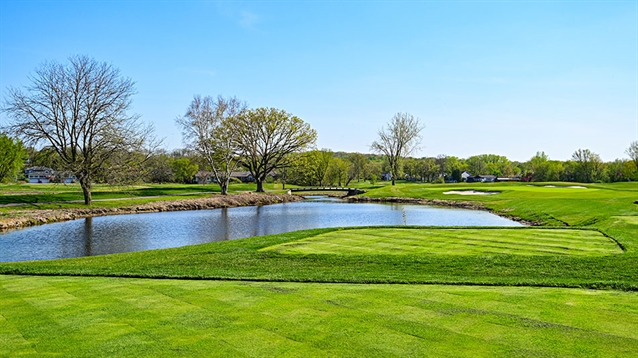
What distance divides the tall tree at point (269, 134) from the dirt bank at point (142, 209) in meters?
7.44

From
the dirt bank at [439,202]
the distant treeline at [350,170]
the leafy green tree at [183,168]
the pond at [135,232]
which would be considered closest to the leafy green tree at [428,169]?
the distant treeline at [350,170]

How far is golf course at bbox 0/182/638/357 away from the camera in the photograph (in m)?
6.32

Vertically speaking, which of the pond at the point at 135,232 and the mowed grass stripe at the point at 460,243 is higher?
the mowed grass stripe at the point at 460,243

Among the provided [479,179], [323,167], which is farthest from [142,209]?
[479,179]

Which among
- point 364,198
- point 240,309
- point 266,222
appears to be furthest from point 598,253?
point 364,198

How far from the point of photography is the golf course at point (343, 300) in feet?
20.7

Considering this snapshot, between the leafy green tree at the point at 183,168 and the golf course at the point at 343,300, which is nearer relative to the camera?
the golf course at the point at 343,300

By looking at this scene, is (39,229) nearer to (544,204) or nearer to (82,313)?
(82,313)

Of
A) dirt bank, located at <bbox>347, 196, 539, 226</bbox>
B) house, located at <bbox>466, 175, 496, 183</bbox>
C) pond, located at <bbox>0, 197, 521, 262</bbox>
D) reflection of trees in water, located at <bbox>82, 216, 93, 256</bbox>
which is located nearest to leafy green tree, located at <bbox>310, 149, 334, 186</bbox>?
dirt bank, located at <bbox>347, 196, 539, 226</bbox>

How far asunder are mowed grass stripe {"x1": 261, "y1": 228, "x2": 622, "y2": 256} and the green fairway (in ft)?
17.9

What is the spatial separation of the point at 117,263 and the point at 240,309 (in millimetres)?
9698

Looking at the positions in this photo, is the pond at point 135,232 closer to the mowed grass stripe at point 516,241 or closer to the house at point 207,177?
the mowed grass stripe at point 516,241

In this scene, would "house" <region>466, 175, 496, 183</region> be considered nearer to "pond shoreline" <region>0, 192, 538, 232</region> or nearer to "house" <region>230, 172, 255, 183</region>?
"house" <region>230, 172, 255, 183</region>

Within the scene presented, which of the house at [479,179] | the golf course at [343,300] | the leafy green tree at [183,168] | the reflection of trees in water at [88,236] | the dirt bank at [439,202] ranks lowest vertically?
the reflection of trees in water at [88,236]
